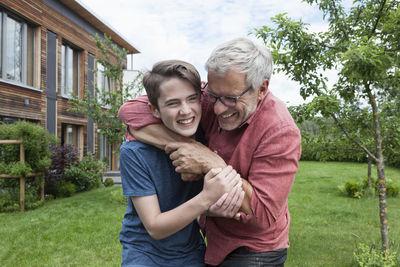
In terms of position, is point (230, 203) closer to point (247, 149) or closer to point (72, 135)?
point (247, 149)

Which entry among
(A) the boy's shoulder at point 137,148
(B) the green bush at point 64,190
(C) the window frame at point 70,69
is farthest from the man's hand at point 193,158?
(C) the window frame at point 70,69

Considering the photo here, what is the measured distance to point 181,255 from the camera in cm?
220

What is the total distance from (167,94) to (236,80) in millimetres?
402

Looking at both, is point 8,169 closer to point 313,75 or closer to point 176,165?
point 313,75

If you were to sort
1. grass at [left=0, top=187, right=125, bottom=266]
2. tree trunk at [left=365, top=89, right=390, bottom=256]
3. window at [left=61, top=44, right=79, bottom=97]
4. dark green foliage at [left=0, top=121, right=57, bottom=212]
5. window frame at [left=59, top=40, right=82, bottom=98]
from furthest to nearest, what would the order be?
1. window at [left=61, top=44, right=79, bottom=97]
2. window frame at [left=59, top=40, right=82, bottom=98]
3. dark green foliage at [left=0, top=121, right=57, bottom=212]
4. grass at [left=0, top=187, right=125, bottom=266]
5. tree trunk at [left=365, top=89, right=390, bottom=256]

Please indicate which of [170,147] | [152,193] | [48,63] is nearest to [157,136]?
[170,147]

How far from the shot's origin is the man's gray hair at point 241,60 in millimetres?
1924

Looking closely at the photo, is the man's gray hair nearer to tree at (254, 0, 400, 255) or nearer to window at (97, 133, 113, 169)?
tree at (254, 0, 400, 255)

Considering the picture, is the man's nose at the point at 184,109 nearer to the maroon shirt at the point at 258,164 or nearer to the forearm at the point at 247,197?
the maroon shirt at the point at 258,164

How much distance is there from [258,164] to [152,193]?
0.62 m

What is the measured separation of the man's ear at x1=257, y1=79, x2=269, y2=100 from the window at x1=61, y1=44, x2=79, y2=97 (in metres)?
13.9

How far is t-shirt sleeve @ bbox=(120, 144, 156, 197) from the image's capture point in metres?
2.02

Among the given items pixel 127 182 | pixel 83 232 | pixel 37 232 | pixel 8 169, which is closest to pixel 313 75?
pixel 127 182

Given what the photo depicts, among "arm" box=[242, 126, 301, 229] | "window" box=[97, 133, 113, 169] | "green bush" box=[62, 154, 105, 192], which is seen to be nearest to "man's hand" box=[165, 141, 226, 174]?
"arm" box=[242, 126, 301, 229]
